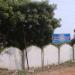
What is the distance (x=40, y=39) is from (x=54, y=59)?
202cm

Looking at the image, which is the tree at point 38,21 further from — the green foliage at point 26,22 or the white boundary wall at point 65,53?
the white boundary wall at point 65,53

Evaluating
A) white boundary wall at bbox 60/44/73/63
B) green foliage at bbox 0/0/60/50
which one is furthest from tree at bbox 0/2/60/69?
white boundary wall at bbox 60/44/73/63

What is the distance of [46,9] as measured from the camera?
27531 mm

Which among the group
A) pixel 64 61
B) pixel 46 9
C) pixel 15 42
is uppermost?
pixel 46 9

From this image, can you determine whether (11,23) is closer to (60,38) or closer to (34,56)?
(34,56)

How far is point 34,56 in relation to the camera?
82.7ft

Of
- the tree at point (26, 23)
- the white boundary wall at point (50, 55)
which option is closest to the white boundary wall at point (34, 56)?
the white boundary wall at point (50, 55)

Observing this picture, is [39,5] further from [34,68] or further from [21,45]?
[34,68]

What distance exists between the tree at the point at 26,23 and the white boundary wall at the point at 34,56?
125 centimetres

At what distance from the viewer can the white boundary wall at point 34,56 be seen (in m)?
22.9

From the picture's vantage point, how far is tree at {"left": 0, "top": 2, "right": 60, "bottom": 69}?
83.5 ft

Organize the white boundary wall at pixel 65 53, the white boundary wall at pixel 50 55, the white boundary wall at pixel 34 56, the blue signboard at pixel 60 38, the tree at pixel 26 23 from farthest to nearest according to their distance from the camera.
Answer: the blue signboard at pixel 60 38, the white boundary wall at pixel 65 53, the white boundary wall at pixel 50 55, the tree at pixel 26 23, the white boundary wall at pixel 34 56

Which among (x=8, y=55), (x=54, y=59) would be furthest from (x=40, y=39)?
(x=8, y=55)

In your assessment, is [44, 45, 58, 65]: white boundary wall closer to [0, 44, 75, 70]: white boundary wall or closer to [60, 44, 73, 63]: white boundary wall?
[0, 44, 75, 70]: white boundary wall
